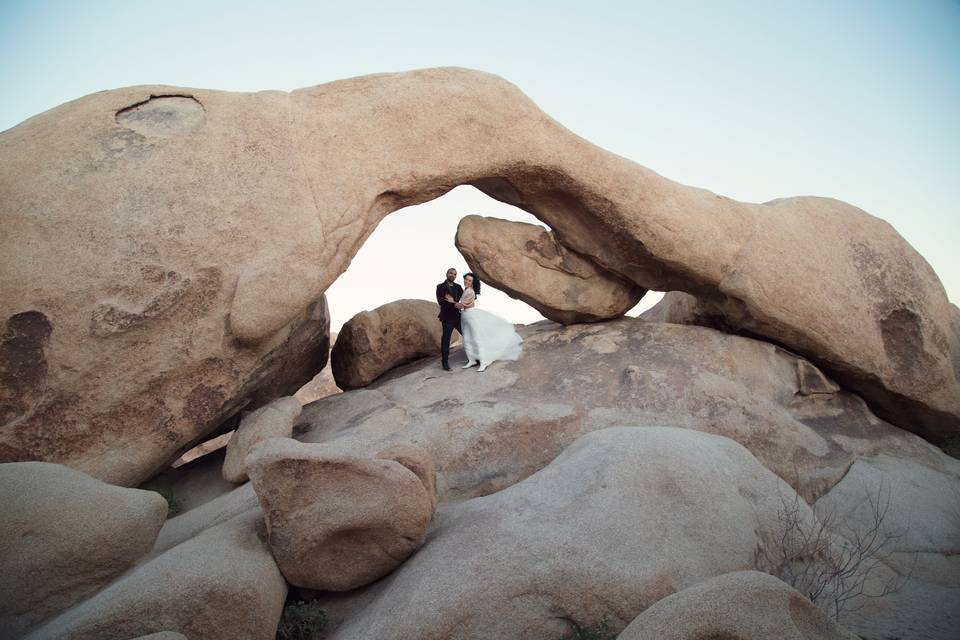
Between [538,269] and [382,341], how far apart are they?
7.71ft

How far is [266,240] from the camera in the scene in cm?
701

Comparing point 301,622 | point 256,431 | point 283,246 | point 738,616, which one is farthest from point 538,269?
point 738,616

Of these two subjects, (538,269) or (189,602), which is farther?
(538,269)

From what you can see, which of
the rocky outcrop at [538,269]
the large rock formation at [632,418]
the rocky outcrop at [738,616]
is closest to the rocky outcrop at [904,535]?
the large rock formation at [632,418]

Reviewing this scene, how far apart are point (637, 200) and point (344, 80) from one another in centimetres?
366

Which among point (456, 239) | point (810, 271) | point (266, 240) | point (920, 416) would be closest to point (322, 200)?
point (266, 240)

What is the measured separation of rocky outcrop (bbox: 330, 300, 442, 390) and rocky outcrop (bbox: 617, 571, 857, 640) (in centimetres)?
656

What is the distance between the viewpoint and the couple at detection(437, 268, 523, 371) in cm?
873

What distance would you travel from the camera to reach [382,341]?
31.6 ft

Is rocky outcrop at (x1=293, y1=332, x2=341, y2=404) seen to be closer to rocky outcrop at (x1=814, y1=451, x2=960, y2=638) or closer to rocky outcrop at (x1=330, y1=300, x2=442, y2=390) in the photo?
rocky outcrop at (x1=330, y1=300, x2=442, y2=390)

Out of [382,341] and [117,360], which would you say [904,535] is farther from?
[117,360]

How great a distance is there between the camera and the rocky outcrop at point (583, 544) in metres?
4.38

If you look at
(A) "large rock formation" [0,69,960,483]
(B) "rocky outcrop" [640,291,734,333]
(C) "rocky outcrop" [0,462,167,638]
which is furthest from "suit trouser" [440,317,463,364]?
(C) "rocky outcrop" [0,462,167,638]

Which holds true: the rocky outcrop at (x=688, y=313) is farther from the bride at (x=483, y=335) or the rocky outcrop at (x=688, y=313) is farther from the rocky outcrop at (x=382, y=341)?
the rocky outcrop at (x=382, y=341)
